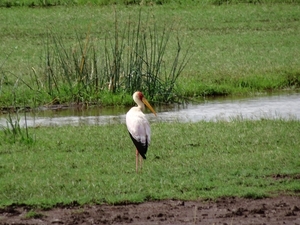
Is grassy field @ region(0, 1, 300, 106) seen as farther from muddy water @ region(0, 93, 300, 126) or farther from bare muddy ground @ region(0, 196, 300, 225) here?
bare muddy ground @ region(0, 196, 300, 225)

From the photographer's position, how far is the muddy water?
13.7 m

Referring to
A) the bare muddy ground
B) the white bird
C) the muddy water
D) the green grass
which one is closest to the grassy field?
the muddy water

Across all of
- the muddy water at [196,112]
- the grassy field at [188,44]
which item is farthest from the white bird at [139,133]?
the muddy water at [196,112]

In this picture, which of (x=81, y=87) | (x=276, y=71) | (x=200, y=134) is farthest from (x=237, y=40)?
(x=200, y=134)

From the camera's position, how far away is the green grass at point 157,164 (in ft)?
28.3

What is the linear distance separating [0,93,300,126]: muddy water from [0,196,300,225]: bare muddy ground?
4.93 m

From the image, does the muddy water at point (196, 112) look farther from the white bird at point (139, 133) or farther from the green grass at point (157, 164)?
the white bird at point (139, 133)

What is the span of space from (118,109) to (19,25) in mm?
10014

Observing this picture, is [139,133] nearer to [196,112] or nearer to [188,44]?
[196,112]

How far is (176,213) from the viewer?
796 centimetres

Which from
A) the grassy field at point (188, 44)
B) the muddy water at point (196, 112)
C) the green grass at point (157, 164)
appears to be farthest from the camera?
the grassy field at point (188, 44)

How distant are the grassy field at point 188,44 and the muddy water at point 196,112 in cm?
50

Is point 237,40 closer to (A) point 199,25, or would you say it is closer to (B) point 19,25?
(A) point 199,25

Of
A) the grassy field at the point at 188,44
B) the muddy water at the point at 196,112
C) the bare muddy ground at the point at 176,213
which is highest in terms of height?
the bare muddy ground at the point at 176,213
